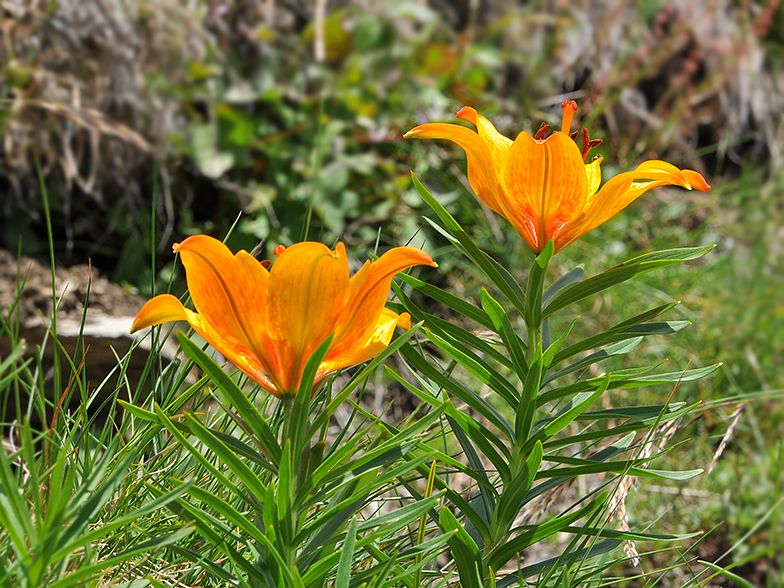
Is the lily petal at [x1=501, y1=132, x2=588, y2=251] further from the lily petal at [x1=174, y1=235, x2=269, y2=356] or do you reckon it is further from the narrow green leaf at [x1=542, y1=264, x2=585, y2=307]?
the lily petal at [x1=174, y1=235, x2=269, y2=356]

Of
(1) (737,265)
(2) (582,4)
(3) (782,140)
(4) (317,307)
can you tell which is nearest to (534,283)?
(4) (317,307)

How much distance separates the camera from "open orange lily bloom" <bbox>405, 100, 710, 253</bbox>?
17.1 inches

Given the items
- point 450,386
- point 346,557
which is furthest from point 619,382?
point 346,557

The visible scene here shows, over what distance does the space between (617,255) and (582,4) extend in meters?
1.31

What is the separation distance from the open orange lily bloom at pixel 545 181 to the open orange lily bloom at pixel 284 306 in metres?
0.11

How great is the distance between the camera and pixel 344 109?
7.01 ft

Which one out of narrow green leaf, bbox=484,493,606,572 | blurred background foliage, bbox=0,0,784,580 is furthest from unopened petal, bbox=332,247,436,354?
blurred background foliage, bbox=0,0,784,580

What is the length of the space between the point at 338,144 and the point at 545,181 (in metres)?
1.73

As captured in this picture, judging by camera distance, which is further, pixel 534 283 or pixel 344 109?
pixel 344 109

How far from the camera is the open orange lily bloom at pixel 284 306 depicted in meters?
0.39

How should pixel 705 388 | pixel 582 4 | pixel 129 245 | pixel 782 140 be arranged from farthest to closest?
pixel 782 140
pixel 582 4
pixel 705 388
pixel 129 245

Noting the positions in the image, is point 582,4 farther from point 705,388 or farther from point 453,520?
point 453,520

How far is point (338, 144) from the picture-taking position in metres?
2.09

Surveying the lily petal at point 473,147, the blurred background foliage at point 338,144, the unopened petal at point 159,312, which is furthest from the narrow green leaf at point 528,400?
the blurred background foliage at point 338,144
